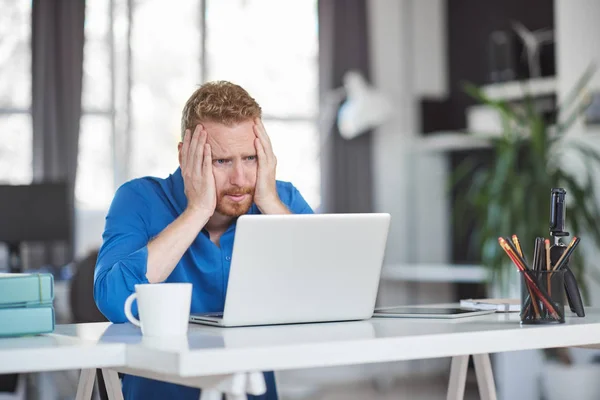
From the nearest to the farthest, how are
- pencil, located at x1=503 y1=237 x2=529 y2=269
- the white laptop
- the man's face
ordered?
the white laptop
pencil, located at x1=503 y1=237 x2=529 y2=269
the man's face

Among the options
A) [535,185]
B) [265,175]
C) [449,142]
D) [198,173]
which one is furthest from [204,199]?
[449,142]

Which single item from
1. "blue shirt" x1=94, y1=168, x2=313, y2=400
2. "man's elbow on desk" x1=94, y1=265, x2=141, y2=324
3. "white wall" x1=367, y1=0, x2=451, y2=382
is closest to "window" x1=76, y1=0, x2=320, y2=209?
"white wall" x1=367, y1=0, x2=451, y2=382

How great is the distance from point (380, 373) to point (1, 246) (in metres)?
2.43

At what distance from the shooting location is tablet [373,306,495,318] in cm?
172

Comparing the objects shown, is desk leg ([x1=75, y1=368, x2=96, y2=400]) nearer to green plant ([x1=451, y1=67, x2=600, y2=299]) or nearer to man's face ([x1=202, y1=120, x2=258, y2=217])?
man's face ([x1=202, y1=120, x2=258, y2=217])

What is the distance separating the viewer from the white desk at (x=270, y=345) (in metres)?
1.21

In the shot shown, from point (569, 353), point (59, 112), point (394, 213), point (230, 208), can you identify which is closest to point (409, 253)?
point (394, 213)

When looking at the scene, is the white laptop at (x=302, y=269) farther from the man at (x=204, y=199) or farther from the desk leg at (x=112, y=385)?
the man at (x=204, y=199)

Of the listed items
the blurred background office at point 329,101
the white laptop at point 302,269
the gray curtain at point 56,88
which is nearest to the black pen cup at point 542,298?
the white laptop at point 302,269

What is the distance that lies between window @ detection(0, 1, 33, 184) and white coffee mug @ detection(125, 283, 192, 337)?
158 inches

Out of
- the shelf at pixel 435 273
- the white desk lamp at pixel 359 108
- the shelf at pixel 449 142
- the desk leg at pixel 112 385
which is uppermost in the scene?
the white desk lamp at pixel 359 108

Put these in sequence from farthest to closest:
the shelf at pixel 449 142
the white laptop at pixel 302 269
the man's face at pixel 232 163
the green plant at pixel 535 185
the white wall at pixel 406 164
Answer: the white wall at pixel 406 164 < the shelf at pixel 449 142 < the green plant at pixel 535 185 < the man's face at pixel 232 163 < the white laptop at pixel 302 269

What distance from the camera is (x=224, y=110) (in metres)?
2.07

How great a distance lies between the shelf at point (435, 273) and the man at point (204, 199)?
3.10 meters
